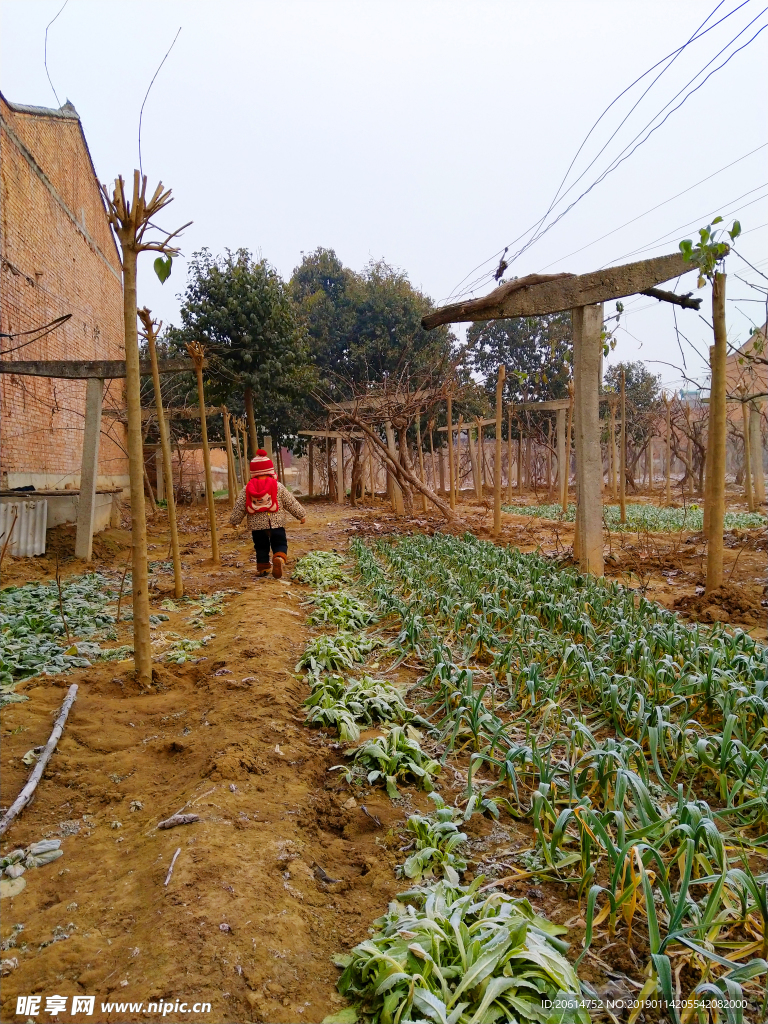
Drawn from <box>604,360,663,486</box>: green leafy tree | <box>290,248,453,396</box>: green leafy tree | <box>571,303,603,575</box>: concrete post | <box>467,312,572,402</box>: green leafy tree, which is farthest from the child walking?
<box>467,312,572,402</box>: green leafy tree

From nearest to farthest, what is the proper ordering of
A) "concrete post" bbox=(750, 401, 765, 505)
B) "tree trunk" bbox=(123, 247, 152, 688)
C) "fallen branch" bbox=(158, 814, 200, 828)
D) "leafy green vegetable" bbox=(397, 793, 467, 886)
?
"leafy green vegetable" bbox=(397, 793, 467, 886)
"fallen branch" bbox=(158, 814, 200, 828)
"tree trunk" bbox=(123, 247, 152, 688)
"concrete post" bbox=(750, 401, 765, 505)

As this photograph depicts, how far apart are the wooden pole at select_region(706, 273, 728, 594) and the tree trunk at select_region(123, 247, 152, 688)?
5381mm

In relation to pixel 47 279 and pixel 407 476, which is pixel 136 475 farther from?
pixel 47 279

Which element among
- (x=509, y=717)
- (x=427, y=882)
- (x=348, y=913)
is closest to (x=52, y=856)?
(x=348, y=913)

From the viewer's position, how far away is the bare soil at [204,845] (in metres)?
1.83

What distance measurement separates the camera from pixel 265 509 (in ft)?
26.3

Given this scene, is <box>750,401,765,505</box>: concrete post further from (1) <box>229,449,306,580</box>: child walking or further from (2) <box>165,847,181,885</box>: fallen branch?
(2) <box>165,847,181,885</box>: fallen branch

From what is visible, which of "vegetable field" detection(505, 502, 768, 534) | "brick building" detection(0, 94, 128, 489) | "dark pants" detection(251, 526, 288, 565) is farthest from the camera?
"vegetable field" detection(505, 502, 768, 534)

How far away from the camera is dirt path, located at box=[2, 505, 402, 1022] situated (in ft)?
5.98

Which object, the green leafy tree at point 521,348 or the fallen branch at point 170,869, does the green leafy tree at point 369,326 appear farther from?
the fallen branch at point 170,869

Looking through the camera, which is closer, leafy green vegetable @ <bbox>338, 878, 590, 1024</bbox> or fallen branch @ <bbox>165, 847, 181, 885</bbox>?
leafy green vegetable @ <bbox>338, 878, 590, 1024</bbox>

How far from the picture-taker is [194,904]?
2.07 meters

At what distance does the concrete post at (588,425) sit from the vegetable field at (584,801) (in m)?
1.94

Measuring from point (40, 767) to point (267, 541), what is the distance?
218 inches
